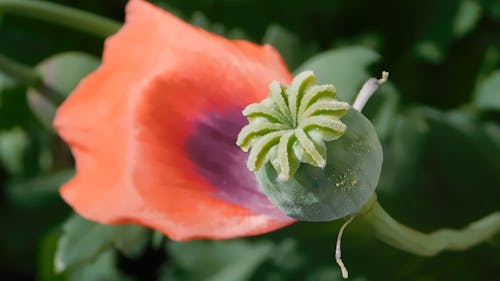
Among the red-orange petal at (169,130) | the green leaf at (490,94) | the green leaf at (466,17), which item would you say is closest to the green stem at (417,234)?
the red-orange petal at (169,130)

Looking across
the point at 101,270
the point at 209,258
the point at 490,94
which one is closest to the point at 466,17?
the point at 490,94

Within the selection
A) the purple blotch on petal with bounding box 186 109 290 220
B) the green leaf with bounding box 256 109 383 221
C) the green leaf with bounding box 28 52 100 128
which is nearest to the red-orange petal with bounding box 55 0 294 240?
the purple blotch on petal with bounding box 186 109 290 220

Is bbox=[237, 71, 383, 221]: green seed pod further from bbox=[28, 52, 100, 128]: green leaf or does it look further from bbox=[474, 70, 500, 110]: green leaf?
bbox=[28, 52, 100, 128]: green leaf

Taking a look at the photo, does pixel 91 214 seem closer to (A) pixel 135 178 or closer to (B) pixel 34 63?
(A) pixel 135 178

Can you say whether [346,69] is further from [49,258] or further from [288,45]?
[49,258]

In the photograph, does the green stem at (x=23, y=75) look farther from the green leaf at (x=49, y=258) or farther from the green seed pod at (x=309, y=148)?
the green seed pod at (x=309, y=148)
